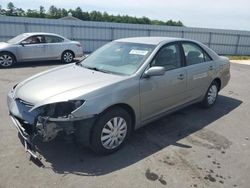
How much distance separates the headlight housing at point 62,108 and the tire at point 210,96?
3413 millimetres

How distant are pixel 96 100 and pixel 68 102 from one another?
0.35 metres

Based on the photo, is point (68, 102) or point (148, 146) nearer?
point (68, 102)

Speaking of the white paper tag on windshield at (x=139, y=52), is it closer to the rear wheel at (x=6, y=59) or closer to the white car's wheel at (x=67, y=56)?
the rear wheel at (x=6, y=59)

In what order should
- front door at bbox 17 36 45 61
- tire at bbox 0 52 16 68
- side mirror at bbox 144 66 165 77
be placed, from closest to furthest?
side mirror at bbox 144 66 165 77
tire at bbox 0 52 16 68
front door at bbox 17 36 45 61

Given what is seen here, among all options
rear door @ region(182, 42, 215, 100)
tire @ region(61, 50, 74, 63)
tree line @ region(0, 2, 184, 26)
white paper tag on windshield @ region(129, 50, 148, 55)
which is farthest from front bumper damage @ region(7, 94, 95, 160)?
tree line @ region(0, 2, 184, 26)

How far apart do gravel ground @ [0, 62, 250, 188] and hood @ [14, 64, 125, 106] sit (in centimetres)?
76

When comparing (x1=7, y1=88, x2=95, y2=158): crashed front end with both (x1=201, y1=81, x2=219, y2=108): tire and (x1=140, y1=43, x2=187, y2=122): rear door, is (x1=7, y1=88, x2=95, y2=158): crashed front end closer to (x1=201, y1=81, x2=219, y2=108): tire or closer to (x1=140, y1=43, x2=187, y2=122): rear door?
(x1=140, y1=43, x2=187, y2=122): rear door

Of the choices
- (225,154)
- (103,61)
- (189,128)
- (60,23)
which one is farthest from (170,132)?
(60,23)

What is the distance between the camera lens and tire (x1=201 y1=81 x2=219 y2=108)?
18.9ft

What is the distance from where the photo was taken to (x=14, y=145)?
390cm

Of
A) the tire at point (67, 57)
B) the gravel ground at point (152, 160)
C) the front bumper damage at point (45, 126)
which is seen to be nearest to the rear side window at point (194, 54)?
the gravel ground at point (152, 160)

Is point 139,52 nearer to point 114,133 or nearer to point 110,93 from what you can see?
point 110,93

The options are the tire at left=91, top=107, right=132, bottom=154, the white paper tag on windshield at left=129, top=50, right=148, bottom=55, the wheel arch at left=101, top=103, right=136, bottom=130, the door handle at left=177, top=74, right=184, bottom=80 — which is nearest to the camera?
the tire at left=91, top=107, right=132, bottom=154

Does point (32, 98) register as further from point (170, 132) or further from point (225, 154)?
point (225, 154)
